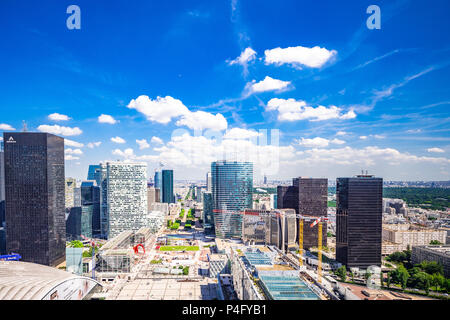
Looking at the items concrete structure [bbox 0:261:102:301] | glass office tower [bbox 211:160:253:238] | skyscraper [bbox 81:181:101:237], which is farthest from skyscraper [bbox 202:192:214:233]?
concrete structure [bbox 0:261:102:301]

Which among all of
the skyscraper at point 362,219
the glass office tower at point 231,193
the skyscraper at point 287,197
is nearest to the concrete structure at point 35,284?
the skyscraper at point 362,219

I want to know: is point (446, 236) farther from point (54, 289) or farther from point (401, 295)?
point (54, 289)

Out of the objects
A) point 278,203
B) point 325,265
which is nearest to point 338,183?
point 325,265

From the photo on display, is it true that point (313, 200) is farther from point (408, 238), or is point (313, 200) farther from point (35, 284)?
point (35, 284)

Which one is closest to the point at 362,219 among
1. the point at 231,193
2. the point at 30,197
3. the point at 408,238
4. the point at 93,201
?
the point at 408,238

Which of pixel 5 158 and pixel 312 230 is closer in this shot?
pixel 5 158

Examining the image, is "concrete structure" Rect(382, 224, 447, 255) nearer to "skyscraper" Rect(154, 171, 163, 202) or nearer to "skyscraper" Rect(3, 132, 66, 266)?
"skyscraper" Rect(3, 132, 66, 266)
